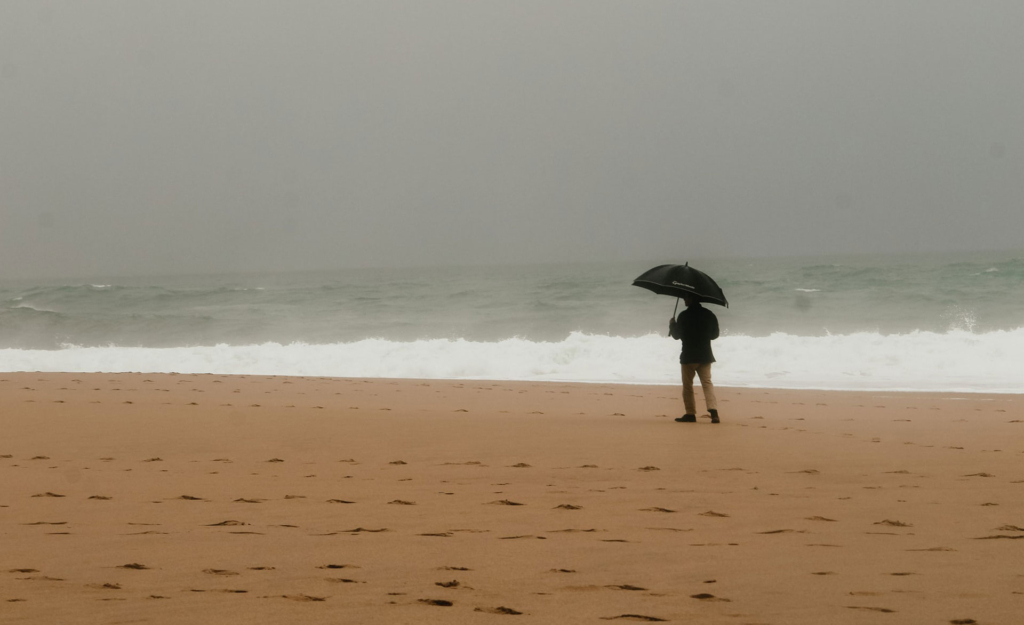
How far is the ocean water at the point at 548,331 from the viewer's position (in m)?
17.4

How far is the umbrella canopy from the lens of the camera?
948 cm

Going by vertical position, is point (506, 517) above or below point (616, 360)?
below

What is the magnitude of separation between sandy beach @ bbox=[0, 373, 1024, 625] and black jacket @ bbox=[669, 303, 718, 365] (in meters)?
0.79

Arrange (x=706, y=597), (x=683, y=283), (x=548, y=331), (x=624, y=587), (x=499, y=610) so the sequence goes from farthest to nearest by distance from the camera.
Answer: (x=548, y=331), (x=683, y=283), (x=624, y=587), (x=706, y=597), (x=499, y=610)

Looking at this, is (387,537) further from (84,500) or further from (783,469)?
(783,469)

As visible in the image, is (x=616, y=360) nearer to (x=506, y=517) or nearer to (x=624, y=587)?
(x=506, y=517)

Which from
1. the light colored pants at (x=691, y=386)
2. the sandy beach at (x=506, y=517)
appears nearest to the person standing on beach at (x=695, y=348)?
the light colored pants at (x=691, y=386)

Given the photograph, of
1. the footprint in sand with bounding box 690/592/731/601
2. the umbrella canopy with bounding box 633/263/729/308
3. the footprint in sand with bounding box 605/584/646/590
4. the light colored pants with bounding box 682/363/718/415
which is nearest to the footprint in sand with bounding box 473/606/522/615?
the footprint in sand with bounding box 605/584/646/590

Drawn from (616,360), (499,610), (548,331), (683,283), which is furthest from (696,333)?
(548,331)

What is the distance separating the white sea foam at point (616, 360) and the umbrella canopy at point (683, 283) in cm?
551

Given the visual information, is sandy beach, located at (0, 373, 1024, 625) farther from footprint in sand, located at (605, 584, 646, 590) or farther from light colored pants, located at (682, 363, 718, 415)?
light colored pants, located at (682, 363, 718, 415)

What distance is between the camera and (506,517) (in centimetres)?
518

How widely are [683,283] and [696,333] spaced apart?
553 millimetres

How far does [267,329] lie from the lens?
31828 mm
